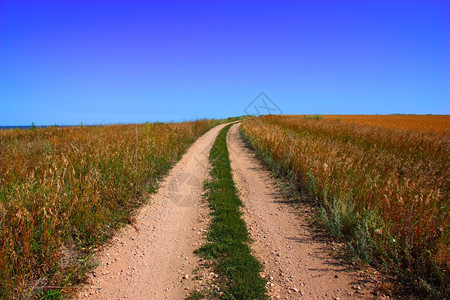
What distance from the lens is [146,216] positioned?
5527 millimetres

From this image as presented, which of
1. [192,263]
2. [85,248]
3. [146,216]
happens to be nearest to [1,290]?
[85,248]

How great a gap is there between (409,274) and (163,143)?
9824 millimetres

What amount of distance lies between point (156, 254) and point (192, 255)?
64 centimetres

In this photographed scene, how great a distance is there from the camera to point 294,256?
4055mm

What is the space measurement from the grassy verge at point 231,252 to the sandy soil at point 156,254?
0.94 feet

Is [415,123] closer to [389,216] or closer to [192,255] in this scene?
[389,216]

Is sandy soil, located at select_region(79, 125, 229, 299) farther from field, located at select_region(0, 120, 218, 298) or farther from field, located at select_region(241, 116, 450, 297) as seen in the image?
field, located at select_region(241, 116, 450, 297)

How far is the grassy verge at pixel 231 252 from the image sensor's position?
320 cm

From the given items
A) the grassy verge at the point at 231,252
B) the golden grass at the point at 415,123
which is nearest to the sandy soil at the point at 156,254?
the grassy verge at the point at 231,252

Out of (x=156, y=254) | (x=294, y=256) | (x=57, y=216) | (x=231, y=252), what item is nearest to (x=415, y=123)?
(x=294, y=256)

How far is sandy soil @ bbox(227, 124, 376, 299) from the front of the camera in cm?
325

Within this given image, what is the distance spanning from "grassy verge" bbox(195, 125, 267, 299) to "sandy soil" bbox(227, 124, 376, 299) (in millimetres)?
192

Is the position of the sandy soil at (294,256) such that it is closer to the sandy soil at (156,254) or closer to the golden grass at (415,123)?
the sandy soil at (156,254)

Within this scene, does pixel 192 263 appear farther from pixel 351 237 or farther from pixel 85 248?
pixel 351 237
